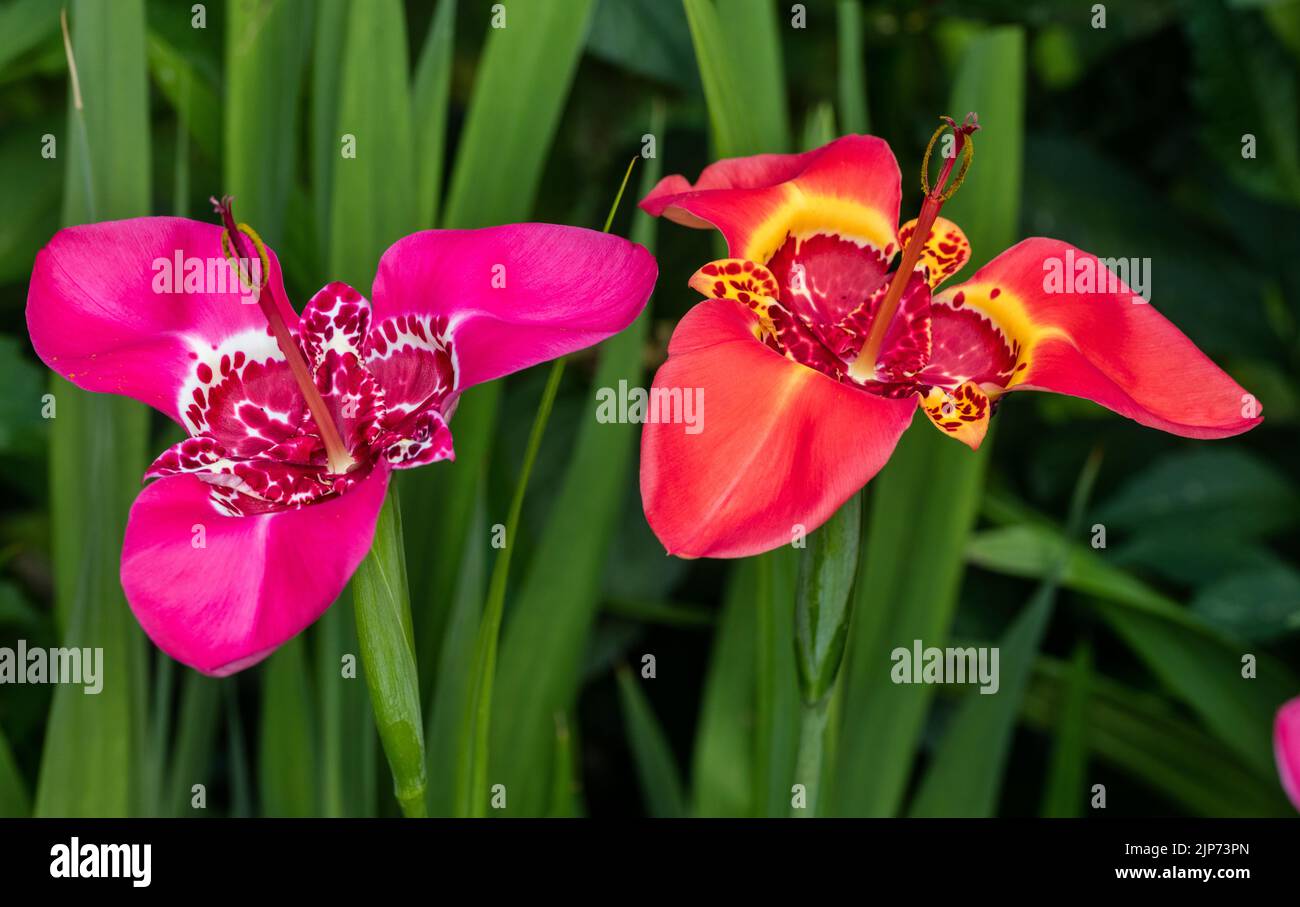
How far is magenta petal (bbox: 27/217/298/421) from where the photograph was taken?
327 mm


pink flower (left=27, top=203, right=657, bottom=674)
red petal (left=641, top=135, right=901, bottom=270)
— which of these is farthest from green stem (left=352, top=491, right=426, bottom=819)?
red petal (left=641, top=135, right=901, bottom=270)

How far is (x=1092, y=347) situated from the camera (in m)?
0.32

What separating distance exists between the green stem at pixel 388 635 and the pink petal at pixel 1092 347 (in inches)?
6.8

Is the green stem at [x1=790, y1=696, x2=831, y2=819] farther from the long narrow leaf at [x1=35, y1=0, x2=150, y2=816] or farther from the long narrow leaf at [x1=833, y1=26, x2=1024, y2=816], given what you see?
the long narrow leaf at [x1=35, y1=0, x2=150, y2=816]

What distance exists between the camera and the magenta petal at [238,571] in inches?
10.1

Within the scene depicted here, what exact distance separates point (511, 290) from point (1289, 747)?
258 mm

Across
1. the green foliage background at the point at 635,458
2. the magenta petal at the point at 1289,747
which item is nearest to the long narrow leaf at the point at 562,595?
the green foliage background at the point at 635,458

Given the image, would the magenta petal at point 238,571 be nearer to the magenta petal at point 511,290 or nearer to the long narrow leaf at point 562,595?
the magenta petal at point 511,290

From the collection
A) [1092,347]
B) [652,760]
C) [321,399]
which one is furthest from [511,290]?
[652,760]

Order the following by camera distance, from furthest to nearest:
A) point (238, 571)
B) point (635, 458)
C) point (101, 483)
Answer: point (635, 458)
point (101, 483)
point (238, 571)

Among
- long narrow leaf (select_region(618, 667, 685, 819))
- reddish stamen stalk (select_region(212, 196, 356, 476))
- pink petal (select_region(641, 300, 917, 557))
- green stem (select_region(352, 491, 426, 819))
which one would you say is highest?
reddish stamen stalk (select_region(212, 196, 356, 476))

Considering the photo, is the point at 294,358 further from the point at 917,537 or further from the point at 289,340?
the point at 917,537

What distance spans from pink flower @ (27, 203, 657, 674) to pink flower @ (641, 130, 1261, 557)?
0.12 feet
